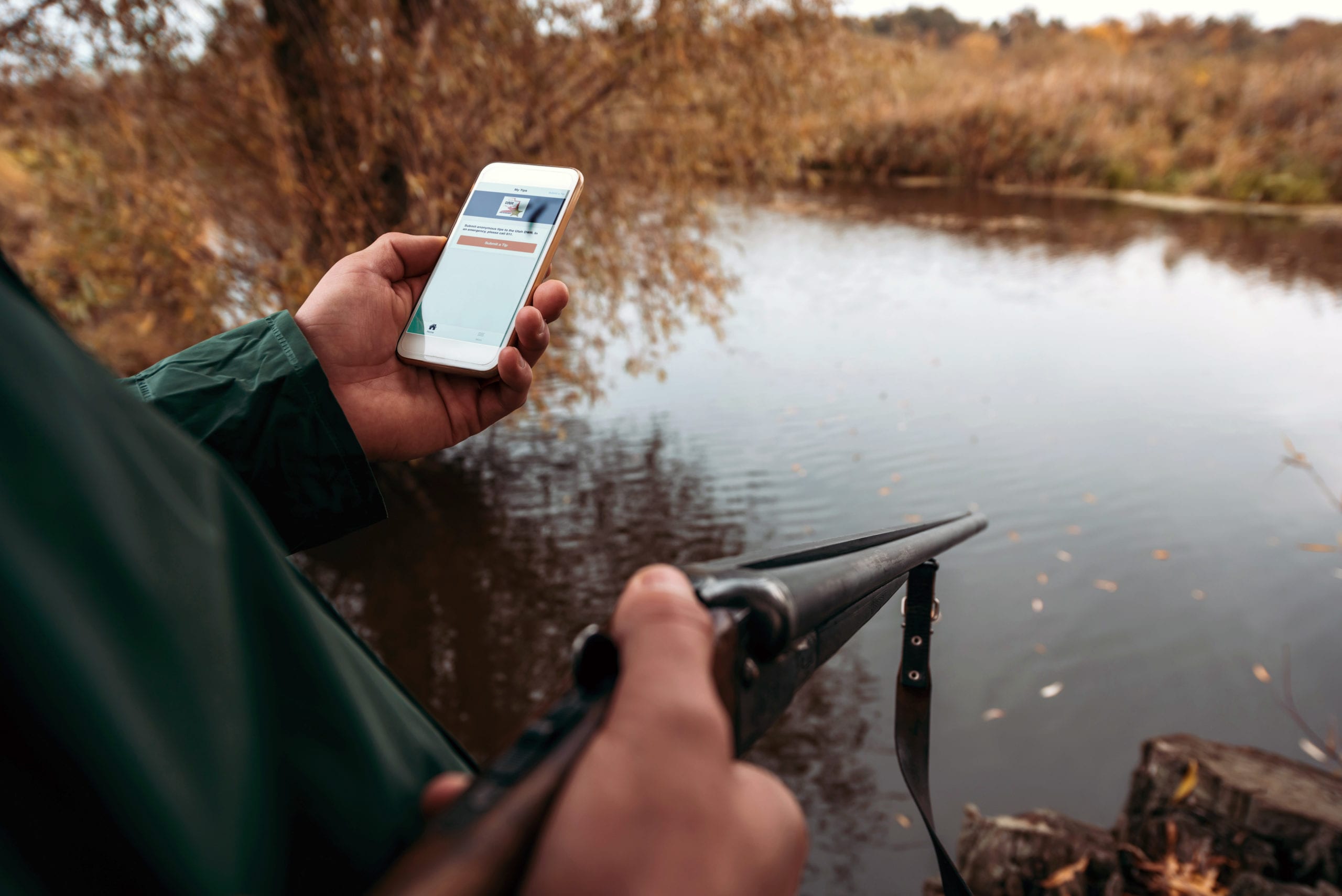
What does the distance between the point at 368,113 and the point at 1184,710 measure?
5631mm

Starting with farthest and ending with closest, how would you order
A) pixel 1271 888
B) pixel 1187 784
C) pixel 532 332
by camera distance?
pixel 1187 784, pixel 1271 888, pixel 532 332

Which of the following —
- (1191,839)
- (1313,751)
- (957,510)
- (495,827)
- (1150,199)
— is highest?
(495,827)

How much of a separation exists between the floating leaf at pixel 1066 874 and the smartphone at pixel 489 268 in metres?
2.43

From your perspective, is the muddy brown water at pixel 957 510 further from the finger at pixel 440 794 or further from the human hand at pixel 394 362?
the finger at pixel 440 794

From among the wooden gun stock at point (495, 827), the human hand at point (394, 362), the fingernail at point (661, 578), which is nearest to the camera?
the wooden gun stock at point (495, 827)

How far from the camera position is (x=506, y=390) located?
58.6 inches

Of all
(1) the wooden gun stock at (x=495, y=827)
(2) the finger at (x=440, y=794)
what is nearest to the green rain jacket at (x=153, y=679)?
(2) the finger at (x=440, y=794)

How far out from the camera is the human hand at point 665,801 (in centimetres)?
43

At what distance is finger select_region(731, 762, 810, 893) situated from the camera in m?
0.48

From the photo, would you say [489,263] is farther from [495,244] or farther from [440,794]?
[440,794]

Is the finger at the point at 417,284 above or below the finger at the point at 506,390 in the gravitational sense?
above

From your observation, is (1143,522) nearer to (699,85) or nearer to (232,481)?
(699,85)

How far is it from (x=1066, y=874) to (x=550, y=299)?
8.10ft

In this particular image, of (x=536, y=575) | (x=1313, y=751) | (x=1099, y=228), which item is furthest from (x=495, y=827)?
(x=1099, y=228)
